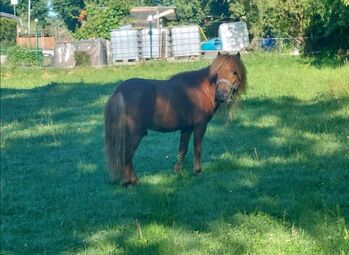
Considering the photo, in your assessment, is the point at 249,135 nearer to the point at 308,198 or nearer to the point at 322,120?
the point at 322,120

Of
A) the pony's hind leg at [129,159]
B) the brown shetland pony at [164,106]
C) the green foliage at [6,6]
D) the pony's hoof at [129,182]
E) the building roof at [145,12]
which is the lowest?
the pony's hoof at [129,182]

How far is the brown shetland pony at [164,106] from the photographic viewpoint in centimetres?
950

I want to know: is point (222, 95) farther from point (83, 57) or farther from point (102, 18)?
point (102, 18)

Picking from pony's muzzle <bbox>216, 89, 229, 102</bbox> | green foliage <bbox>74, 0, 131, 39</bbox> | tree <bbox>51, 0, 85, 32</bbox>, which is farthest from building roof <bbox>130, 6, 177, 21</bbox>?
pony's muzzle <bbox>216, 89, 229, 102</bbox>

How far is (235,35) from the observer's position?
4447 cm

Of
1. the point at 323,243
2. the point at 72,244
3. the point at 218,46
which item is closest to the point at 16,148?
the point at 72,244

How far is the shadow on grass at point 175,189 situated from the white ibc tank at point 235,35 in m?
29.0

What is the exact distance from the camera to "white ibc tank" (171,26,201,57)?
4094 centimetres

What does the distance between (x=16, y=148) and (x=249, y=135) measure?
4052mm

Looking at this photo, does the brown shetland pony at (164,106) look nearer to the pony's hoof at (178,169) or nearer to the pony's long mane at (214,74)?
the pony's long mane at (214,74)

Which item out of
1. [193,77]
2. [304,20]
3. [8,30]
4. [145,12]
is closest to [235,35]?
[145,12]

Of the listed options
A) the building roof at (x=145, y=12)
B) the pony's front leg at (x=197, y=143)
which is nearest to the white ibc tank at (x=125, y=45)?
the building roof at (x=145, y=12)

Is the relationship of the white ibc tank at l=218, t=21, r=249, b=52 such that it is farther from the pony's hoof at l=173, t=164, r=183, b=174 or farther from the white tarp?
the pony's hoof at l=173, t=164, r=183, b=174

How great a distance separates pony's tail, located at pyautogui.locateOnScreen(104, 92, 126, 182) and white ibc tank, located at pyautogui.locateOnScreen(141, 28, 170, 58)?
1229 inches
